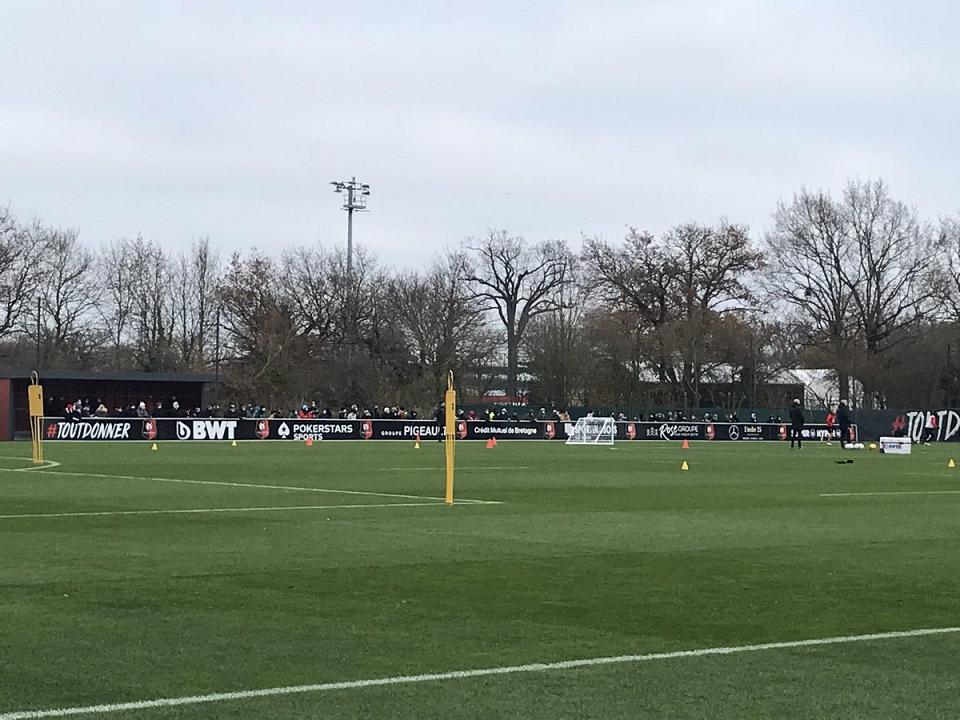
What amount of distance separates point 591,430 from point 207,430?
17.1m

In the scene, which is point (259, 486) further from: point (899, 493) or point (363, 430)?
point (363, 430)

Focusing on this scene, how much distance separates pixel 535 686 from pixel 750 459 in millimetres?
38242

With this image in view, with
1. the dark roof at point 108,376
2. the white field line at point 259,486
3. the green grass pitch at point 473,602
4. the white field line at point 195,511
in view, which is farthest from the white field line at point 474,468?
the dark roof at point 108,376

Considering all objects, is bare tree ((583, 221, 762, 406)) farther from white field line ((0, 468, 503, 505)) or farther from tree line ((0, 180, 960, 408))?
white field line ((0, 468, 503, 505))

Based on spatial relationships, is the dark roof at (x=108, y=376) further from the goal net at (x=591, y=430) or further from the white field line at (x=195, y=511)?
the white field line at (x=195, y=511)

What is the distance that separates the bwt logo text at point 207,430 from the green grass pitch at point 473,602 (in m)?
38.3

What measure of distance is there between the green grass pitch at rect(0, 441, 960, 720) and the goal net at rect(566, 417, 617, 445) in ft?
125

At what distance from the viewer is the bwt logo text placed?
207 feet

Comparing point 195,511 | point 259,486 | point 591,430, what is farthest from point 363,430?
point 195,511

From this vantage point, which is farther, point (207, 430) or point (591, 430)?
point (591, 430)

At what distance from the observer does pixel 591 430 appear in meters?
64.2

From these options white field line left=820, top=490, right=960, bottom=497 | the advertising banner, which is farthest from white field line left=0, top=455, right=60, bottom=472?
the advertising banner

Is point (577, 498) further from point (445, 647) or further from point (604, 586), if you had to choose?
point (445, 647)

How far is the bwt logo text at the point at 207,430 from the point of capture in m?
63.2
